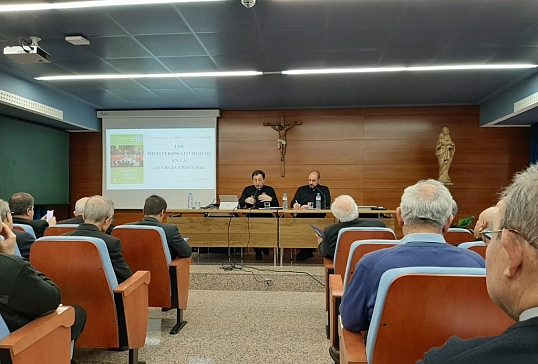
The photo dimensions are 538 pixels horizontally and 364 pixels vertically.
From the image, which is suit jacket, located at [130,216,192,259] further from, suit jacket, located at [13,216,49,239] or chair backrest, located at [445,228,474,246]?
chair backrest, located at [445,228,474,246]

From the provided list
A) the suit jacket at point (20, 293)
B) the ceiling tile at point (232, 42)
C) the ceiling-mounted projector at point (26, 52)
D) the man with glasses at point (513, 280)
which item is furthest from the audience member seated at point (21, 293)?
the ceiling-mounted projector at point (26, 52)

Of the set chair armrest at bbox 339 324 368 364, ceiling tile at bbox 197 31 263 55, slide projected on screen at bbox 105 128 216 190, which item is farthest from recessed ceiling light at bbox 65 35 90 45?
chair armrest at bbox 339 324 368 364

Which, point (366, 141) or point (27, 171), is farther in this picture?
point (366, 141)

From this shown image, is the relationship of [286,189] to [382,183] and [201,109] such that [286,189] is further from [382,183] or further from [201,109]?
[201,109]

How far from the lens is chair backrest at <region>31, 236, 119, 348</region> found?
1878 mm

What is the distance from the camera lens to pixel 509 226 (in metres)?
0.63

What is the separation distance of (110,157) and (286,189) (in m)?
3.46

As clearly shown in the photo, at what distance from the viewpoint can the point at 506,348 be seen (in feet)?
1.81

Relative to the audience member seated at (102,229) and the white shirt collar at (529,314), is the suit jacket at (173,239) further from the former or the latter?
the white shirt collar at (529,314)

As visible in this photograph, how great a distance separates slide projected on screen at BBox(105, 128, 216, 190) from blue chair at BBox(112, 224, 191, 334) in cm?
428

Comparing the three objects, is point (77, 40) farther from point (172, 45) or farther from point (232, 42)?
point (232, 42)

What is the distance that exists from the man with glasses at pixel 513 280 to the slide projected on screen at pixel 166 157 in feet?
21.3

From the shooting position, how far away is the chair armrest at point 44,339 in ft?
3.99

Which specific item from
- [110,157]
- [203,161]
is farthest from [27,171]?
[203,161]
